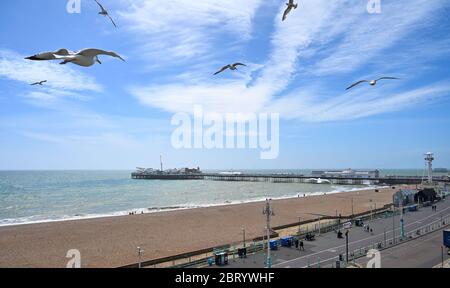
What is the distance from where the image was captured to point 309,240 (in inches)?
934

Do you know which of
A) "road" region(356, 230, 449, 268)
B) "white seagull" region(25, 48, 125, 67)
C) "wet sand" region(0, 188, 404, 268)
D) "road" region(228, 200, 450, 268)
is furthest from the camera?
"wet sand" region(0, 188, 404, 268)

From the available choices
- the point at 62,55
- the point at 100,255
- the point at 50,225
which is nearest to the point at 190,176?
the point at 50,225

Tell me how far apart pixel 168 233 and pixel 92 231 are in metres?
7.55

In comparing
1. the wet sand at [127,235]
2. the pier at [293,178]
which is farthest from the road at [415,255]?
the pier at [293,178]

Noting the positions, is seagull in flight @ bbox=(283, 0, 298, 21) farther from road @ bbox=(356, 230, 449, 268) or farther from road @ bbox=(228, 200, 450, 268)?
road @ bbox=(356, 230, 449, 268)

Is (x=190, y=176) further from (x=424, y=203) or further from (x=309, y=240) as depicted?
(x=309, y=240)

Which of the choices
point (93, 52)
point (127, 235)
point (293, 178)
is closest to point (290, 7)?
point (93, 52)

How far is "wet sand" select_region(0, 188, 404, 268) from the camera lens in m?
23.6

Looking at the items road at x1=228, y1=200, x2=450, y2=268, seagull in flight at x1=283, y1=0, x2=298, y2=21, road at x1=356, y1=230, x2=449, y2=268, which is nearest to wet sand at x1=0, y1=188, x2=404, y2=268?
road at x1=228, y1=200, x2=450, y2=268

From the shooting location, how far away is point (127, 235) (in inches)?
1212

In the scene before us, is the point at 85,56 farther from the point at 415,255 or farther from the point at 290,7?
the point at 415,255

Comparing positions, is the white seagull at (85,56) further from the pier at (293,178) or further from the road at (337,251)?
the pier at (293,178)
